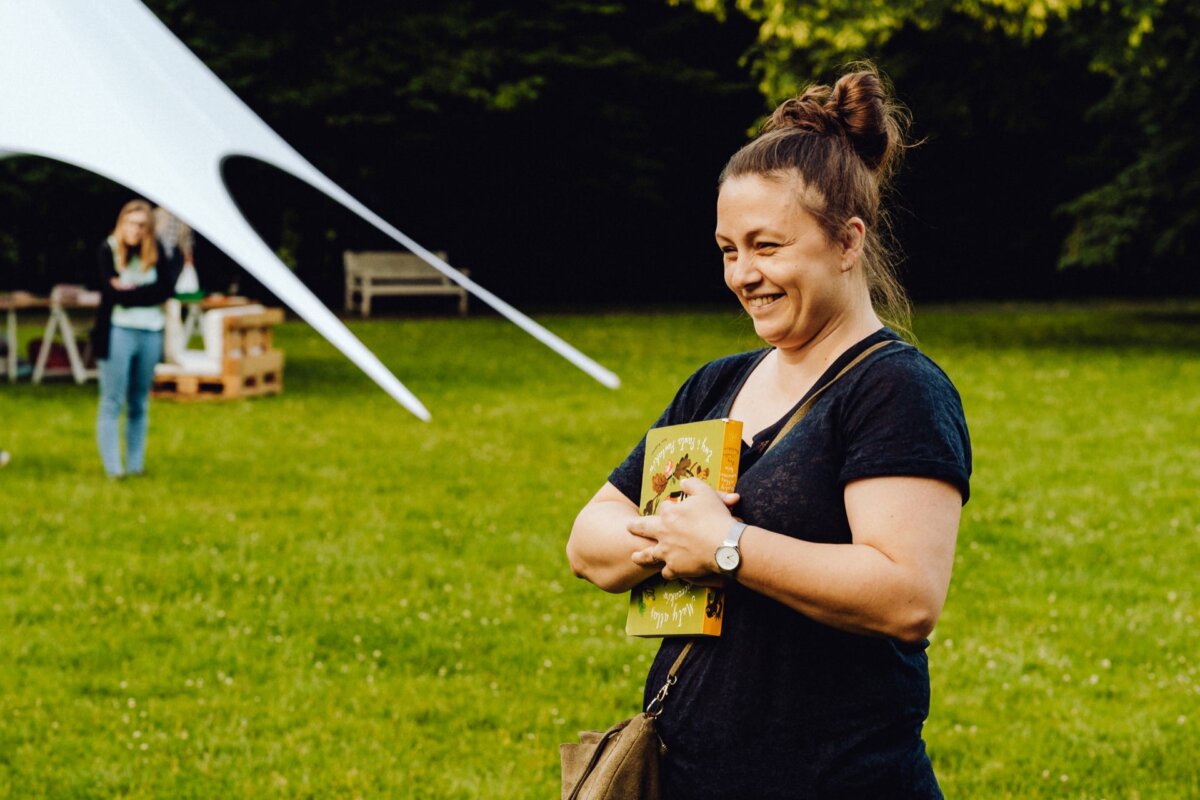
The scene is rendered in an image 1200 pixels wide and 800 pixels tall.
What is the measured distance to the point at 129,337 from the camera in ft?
33.2

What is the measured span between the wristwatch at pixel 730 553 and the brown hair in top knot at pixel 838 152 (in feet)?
1.50

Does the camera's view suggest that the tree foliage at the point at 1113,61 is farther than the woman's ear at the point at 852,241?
Yes

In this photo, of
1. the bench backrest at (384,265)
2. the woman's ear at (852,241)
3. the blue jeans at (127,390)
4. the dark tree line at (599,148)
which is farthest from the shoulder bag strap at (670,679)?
the bench backrest at (384,265)

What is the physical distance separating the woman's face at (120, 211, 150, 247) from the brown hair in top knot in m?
8.91

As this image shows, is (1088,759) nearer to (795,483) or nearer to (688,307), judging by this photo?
(795,483)

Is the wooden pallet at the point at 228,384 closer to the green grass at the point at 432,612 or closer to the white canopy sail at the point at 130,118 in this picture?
the green grass at the point at 432,612

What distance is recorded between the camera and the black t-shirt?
2041mm

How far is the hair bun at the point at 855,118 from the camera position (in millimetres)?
2152

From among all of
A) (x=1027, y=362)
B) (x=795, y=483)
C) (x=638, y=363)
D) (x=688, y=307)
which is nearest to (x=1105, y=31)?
(x=1027, y=362)

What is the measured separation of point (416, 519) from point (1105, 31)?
1439 cm

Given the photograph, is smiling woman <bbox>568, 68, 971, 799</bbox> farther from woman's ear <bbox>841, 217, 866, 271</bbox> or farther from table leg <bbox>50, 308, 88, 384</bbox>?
table leg <bbox>50, 308, 88, 384</bbox>

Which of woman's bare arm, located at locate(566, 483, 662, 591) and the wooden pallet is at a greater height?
woman's bare arm, located at locate(566, 483, 662, 591)

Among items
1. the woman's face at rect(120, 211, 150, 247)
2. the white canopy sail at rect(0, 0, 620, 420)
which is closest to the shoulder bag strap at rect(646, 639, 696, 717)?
the white canopy sail at rect(0, 0, 620, 420)

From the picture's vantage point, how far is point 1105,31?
63.2 ft
